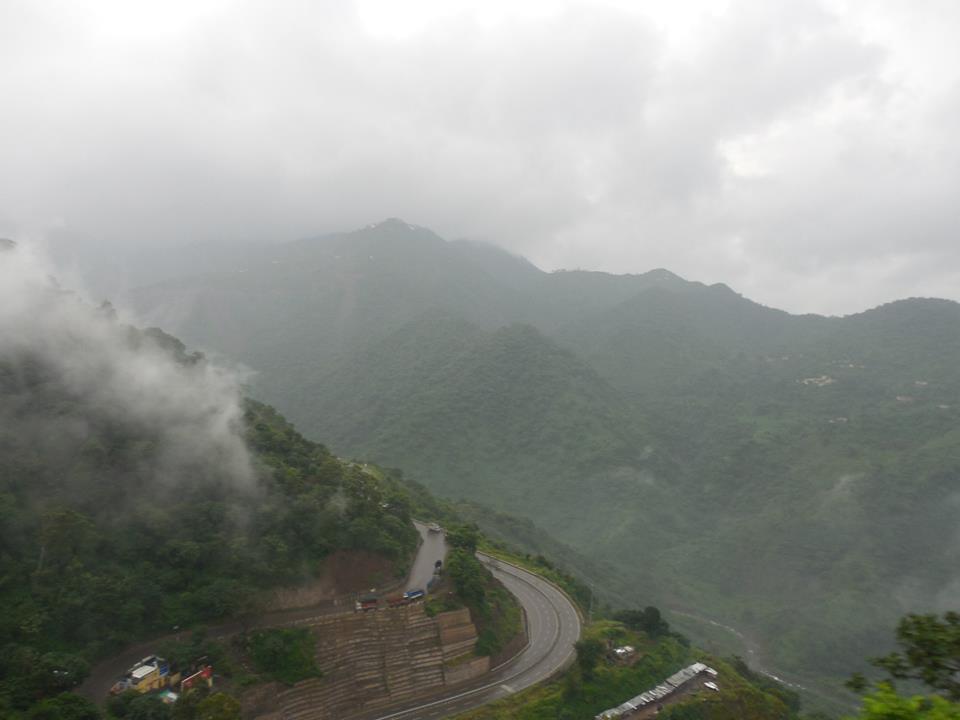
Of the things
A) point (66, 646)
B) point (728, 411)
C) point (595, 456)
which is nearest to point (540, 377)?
point (595, 456)

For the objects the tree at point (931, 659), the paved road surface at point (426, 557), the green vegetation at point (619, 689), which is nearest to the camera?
the tree at point (931, 659)

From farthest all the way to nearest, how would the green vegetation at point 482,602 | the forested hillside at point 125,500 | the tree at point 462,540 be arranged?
1. the tree at point 462,540
2. the green vegetation at point 482,602
3. the forested hillside at point 125,500

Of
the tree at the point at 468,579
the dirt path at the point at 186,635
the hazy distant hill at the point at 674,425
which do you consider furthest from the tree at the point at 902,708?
the hazy distant hill at the point at 674,425

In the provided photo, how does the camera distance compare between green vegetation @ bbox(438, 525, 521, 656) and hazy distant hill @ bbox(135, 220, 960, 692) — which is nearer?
green vegetation @ bbox(438, 525, 521, 656)

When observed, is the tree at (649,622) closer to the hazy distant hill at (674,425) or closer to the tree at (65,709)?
the tree at (65,709)

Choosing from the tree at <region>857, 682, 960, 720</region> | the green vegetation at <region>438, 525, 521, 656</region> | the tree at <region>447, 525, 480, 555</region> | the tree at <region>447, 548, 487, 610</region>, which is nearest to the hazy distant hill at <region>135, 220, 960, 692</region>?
the green vegetation at <region>438, 525, 521, 656</region>

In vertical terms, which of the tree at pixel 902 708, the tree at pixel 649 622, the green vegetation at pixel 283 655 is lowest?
the tree at pixel 649 622

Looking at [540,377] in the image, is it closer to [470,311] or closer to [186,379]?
[470,311]

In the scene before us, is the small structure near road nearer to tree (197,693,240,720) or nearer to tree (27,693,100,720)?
tree (197,693,240,720)
